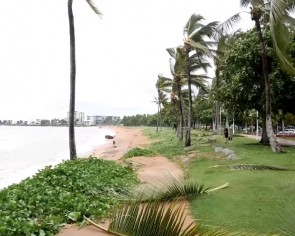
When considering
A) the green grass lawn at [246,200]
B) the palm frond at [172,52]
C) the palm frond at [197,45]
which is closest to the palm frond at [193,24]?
the palm frond at [197,45]

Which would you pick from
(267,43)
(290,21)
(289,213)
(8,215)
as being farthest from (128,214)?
(267,43)

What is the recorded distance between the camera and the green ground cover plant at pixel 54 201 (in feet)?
22.1

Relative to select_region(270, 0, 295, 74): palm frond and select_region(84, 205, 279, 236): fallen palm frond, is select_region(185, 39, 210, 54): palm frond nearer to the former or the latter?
select_region(270, 0, 295, 74): palm frond

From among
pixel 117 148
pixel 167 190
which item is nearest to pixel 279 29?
pixel 167 190

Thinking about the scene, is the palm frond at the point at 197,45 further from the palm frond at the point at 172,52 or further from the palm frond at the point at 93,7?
the palm frond at the point at 93,7

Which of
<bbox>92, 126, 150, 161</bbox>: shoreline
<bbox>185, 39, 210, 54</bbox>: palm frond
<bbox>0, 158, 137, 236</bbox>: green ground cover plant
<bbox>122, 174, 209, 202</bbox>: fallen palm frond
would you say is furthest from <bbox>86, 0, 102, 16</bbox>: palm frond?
<bbox>92, 126, 150, 161</bbox>: shoreline

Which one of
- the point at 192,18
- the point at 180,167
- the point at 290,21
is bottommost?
the point at 180,167

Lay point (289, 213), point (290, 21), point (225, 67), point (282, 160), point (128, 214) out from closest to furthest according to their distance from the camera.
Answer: point (289, 213)
point (128, 214)
point (290, 21)
point (282, 160)
point (225, 67)

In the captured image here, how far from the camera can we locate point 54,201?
8.71 meters

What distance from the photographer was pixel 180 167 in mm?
18031

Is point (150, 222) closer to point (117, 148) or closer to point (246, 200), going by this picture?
point (246, 200)

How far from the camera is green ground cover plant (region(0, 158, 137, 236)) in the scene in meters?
6.74

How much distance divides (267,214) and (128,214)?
4.64 metres

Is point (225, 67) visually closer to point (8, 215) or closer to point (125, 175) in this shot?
point (125, 175)
